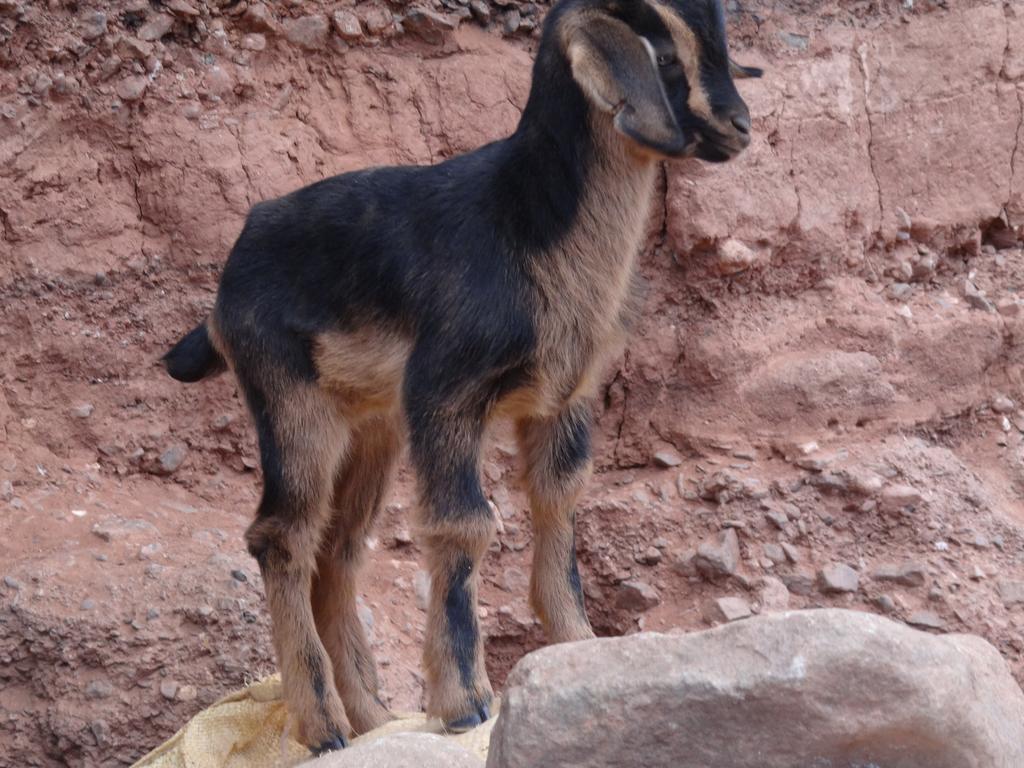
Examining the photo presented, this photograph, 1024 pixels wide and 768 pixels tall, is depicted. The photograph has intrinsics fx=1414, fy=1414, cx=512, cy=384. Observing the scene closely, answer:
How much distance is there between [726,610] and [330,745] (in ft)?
7.27

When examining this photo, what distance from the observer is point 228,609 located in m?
5.98

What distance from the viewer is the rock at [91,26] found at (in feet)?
22.1

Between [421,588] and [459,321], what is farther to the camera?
[421,588]

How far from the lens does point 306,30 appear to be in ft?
23.3

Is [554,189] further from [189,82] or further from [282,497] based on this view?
[189,82]

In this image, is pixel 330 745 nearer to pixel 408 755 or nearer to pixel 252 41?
pixel 408 755

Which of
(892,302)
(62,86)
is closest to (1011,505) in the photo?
(892,302)

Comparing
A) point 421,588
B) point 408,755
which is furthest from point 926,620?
point 408,755

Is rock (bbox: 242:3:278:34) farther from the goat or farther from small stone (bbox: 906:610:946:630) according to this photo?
small stone (bbox: 906:610:946:630)

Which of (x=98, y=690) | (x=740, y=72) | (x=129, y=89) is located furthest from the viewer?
(x=129, y=89)

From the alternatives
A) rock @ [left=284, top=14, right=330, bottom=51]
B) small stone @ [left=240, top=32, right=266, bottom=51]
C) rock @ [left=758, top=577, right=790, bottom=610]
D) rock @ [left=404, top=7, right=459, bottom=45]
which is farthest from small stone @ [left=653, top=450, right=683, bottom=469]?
small stone @ [left=240, top=32, right=266, bottom=51]

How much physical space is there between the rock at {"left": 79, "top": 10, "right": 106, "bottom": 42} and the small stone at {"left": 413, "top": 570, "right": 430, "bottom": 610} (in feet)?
9.82

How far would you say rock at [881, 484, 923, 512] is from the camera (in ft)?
21.7

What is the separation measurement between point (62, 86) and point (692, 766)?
4.83m
